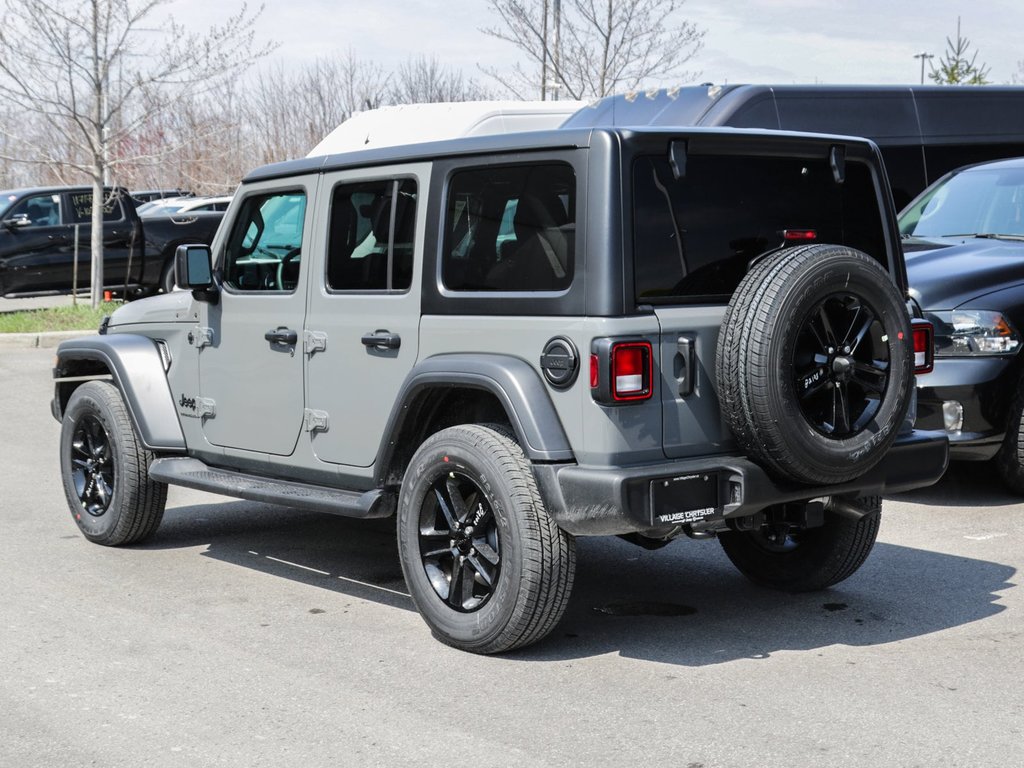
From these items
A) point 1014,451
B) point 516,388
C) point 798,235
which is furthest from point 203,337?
point 1014,451

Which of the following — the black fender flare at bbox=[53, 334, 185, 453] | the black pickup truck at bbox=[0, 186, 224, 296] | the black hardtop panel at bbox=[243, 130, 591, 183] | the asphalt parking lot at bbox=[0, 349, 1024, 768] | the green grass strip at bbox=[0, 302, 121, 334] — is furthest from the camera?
the black pickup truck at bbox=[0, 186, 224, 296]

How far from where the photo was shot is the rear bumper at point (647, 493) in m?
4.59

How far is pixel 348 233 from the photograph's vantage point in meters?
5.86

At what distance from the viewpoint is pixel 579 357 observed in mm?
4707

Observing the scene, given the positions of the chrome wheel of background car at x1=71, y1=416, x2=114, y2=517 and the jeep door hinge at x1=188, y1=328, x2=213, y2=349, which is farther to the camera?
the chrome wheel of background car at x1=71, y1=416, x2=114, y2=517

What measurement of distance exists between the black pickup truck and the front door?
12636 millimetres

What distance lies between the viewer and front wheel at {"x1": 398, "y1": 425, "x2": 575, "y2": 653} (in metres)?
4.84

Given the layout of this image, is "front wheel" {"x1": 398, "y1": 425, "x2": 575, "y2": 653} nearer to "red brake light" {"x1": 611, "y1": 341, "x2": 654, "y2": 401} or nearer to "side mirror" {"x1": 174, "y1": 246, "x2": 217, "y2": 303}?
"red brake light" {"x1": 611, "y1": 341, "x2": 654, "y2": 401}

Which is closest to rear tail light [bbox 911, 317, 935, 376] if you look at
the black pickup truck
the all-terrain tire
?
the all-terrain tire

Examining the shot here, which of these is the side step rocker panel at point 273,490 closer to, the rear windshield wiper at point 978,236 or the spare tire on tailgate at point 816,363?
the spare tire on tailgate at point 816,363

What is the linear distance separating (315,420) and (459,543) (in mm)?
1059

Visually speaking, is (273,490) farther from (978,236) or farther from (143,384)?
(978,236)

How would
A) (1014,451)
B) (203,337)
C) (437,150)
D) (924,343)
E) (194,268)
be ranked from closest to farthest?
(437,150), (924,343), (194,268), (203,337), (1014,451)

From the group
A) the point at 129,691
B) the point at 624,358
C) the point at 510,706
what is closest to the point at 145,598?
the point at 129,691
